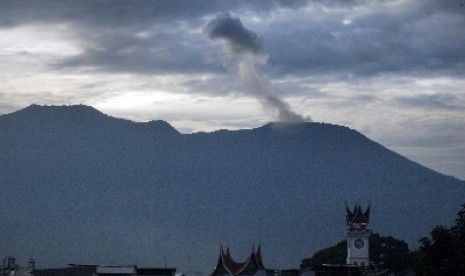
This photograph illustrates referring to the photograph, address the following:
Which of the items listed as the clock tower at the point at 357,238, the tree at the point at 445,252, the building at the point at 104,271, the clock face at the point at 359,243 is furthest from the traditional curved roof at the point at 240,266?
the clock face at the point at 359,243

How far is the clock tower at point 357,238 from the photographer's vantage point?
18225 cm

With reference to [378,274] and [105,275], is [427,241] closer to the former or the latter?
[378,274]

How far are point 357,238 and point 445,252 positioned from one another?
9139 centimetres

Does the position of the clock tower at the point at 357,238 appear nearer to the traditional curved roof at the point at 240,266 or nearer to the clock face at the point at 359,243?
the clock face at the point at 359,243

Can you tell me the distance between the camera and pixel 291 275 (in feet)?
Result: 390

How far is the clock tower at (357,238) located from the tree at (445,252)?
83.7 m

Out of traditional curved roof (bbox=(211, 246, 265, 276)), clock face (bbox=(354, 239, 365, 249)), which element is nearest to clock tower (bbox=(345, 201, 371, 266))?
clock face (bbox=(354, 239, 365, 249))

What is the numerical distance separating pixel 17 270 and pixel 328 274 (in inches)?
1297

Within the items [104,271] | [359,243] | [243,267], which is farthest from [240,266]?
[359,243]

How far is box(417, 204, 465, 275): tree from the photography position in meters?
88.8

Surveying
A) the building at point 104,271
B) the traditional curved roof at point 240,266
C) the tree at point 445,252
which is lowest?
the building at point 104,271

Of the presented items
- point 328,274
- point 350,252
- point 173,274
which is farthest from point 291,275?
point 350,252

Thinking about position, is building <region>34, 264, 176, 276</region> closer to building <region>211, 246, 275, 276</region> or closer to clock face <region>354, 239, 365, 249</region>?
building <region>211, 246, 275, 276</region>

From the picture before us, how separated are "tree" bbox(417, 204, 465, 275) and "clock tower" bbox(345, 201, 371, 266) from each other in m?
83.7
